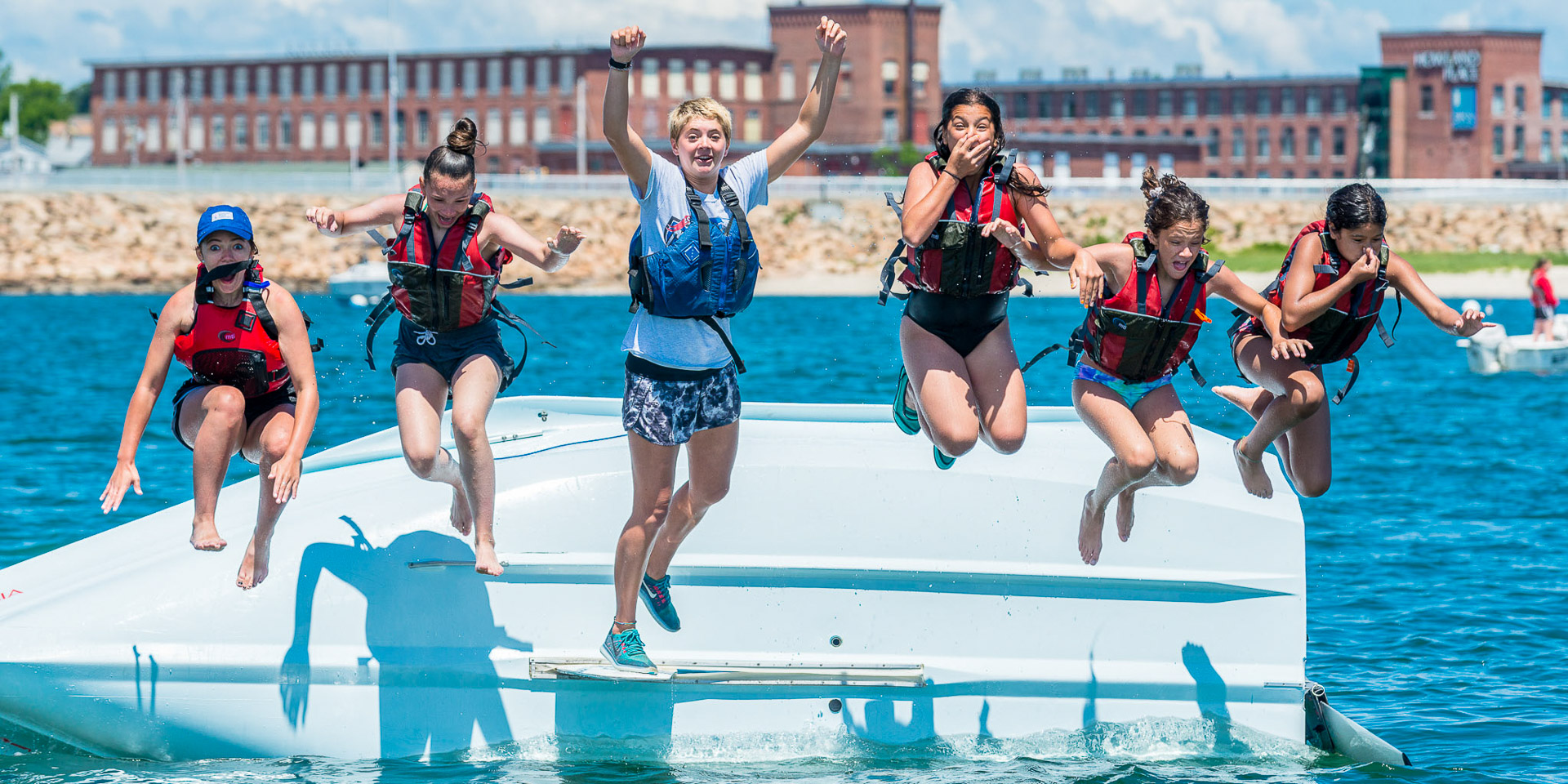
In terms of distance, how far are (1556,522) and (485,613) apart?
518 inches

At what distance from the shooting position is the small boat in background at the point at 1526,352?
3142 cm

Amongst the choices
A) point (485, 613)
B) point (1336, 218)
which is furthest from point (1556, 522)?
point (485, 613)

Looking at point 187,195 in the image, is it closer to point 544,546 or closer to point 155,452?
point 155,452

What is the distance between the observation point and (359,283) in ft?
184

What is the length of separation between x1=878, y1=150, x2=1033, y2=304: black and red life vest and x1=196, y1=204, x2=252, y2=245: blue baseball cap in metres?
3.07

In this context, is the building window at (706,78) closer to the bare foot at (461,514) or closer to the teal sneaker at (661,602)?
the bare foot at (461,514)

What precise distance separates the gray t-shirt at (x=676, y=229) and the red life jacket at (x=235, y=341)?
5.81 ft

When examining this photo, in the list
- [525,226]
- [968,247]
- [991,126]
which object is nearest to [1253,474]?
[968,247]

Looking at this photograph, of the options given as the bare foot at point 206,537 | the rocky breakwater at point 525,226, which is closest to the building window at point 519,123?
the rocky breakwater at point 525,226

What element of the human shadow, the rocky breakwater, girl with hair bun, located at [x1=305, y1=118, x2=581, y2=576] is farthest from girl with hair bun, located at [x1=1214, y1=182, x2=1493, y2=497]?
the rocky breakwater

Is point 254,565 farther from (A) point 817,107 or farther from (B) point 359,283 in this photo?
(B) point 359,283

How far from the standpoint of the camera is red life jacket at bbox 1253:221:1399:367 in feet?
24.4

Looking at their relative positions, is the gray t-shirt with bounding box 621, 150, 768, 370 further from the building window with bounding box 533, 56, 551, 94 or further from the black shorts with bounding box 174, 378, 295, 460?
the building window with bounding box 533, 56, 551, 94

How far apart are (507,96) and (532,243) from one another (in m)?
89.2
